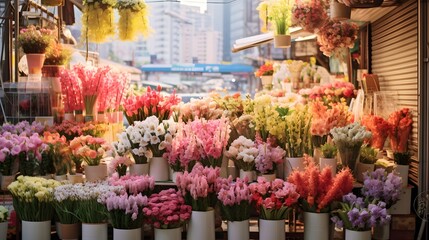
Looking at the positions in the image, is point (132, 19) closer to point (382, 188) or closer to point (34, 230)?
point (34, 230)

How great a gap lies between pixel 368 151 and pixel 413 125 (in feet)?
3.94

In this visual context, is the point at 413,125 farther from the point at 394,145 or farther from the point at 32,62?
the point at 32,62

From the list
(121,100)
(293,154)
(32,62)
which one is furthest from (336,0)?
(32,62)

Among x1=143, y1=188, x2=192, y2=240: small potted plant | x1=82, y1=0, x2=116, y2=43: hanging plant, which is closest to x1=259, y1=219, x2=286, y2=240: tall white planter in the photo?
x1=143, y1=188, x2=192, y2=240: small potted plant

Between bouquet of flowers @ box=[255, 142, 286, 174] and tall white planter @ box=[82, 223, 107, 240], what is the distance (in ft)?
4.59

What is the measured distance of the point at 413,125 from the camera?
719 centimetres

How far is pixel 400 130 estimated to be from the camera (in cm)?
699

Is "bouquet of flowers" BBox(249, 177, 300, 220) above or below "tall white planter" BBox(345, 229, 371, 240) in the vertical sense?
above

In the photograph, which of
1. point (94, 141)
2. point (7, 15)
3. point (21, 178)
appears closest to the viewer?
point (21, 178)

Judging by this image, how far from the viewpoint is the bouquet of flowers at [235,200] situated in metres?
5.20

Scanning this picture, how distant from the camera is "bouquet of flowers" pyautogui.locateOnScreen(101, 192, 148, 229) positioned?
16.4 feet

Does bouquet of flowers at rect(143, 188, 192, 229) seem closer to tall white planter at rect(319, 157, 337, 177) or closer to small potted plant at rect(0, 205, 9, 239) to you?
small potted plant at rect(0, 205, 9, 239)

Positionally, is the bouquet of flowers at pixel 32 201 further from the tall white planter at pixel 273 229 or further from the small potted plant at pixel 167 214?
the tall white planter at pixel 273 229

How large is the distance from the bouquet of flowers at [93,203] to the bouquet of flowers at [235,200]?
762 mm
